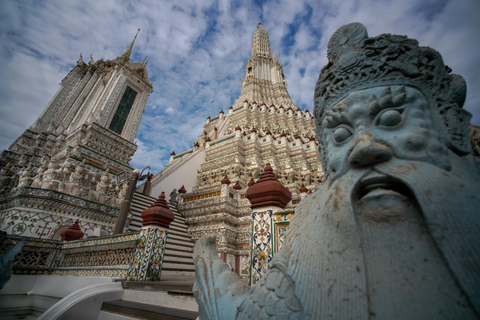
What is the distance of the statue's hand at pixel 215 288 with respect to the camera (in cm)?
108

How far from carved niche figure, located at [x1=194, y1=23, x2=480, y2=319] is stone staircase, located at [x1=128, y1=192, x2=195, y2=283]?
4.25 metres

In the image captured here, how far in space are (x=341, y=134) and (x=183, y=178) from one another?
11.2 m

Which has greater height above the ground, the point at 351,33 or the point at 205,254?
the point at 351,33

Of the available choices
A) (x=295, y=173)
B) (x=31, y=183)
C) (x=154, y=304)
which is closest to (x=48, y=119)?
(x=31, y=183)

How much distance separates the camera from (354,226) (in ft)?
2.67

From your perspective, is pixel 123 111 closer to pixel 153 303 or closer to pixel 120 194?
pixel 120 194

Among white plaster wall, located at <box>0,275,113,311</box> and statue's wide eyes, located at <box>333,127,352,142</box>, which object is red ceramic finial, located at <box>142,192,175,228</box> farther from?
statue's wide eyes, located at <box>333,127,352,142</box>

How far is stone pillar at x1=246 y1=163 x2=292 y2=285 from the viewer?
7.97ft

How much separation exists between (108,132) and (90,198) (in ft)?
24.8

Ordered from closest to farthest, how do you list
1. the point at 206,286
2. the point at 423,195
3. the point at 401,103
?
1. the point at 423,195
2. the point at 401,103
3. the point at 206,286

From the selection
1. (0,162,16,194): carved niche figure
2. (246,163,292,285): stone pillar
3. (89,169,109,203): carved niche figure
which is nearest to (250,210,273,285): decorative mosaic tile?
(246,163,292,285): stone pillar

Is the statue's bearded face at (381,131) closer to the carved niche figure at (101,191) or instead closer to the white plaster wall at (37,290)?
the white plaster wall at (37,290)

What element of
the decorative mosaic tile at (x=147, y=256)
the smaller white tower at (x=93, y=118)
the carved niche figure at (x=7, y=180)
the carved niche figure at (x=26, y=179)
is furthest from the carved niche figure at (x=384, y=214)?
the carved niche figure at (x=7, y=180)

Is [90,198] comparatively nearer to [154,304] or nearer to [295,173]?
[154,304]
